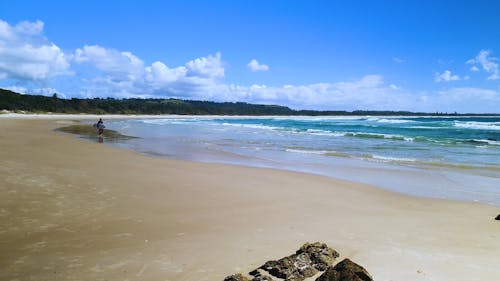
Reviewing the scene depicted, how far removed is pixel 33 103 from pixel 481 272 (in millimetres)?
77931

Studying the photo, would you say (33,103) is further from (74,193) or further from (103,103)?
(74,193)

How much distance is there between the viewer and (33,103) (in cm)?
6969

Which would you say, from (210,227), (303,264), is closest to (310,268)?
(303,264)

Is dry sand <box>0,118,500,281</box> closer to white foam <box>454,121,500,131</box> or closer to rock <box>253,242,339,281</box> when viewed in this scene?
rock <box>253,242,339,281</box>

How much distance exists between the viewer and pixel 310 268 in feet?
14.6

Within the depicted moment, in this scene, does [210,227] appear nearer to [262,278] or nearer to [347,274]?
[262,278]

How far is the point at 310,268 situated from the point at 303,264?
92mm

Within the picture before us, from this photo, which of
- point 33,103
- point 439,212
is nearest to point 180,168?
point 439,212

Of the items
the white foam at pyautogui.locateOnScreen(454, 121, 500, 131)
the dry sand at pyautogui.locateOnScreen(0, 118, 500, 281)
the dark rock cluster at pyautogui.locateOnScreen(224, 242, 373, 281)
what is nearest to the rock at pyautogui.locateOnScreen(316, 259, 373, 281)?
the dark rock cluster at pyautogui.locateOnScreen(224, 242, 373, 281)

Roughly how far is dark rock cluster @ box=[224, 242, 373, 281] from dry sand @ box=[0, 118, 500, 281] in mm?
400

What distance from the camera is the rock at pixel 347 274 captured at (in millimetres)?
3674

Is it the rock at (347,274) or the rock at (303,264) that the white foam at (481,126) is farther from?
the rock at (347,274)

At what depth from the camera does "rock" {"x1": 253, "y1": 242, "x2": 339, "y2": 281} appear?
4316 mm

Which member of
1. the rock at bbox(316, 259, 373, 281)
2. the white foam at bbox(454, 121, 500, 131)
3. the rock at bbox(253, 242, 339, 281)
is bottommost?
the white foam at bbox(454, 121, 500, 131)
